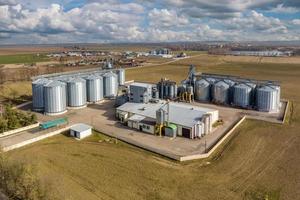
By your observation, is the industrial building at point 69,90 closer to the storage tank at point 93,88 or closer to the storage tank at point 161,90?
the storage tank at point 93,88

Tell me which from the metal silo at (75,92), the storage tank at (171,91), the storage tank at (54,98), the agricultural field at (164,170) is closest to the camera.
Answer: the agricultural field at (164,170)

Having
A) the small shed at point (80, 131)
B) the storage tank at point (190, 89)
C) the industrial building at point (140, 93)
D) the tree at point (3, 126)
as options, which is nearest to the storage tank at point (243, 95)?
the storage tank at point (190, 89)

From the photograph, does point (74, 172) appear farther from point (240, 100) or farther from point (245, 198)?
point (240, 100)

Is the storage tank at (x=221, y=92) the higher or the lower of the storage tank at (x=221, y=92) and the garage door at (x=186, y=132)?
the higher

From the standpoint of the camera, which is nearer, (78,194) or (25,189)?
(25,189)

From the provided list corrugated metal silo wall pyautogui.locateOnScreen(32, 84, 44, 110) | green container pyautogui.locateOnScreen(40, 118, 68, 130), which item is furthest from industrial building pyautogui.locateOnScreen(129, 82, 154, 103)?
corrugated metal silo wall pyautogui.locateOnScreen(32, 84, 44, 110)

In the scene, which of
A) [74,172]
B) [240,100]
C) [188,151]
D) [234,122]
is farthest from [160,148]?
[240,100]
